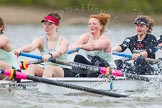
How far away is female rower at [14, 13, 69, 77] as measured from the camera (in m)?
9.79

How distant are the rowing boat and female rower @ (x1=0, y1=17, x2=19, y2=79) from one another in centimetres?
41

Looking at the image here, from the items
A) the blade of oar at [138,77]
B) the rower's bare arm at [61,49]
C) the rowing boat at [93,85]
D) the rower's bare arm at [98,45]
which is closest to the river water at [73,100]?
the rowing boat at [93,85]

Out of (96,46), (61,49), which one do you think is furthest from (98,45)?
(61,49)

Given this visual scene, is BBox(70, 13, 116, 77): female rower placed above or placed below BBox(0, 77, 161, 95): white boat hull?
above

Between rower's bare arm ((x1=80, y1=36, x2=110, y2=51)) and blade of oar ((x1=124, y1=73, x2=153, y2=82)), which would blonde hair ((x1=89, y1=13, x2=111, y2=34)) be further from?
blade of oar ((x1=124, y1=73, x2=153, y2=82))

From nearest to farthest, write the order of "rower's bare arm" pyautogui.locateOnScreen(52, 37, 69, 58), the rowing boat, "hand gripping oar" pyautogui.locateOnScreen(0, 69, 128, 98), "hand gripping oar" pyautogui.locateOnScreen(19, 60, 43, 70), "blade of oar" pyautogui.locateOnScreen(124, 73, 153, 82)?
1. "hand gripping oar" pyautogui.locateOnScreen(0, 69, 128, 98)
2. the rowing boat
3. "rower's bare arm" pyautogui.locateOnScreen(52, 37, 69, 58)
4. "blade of oar" pyautogui.locateOnScreen(124, 73, 153, 82)
5. "hand gripping oar" pyautogui.locateOnScreen(19, 60, 43, 70)

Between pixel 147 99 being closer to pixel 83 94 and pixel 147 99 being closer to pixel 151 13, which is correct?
pixel 83 94

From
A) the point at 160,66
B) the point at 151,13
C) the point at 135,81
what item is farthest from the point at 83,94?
the point at 151,13

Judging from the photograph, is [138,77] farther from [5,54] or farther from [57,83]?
[5,54]

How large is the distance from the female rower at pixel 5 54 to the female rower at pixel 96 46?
1.05m

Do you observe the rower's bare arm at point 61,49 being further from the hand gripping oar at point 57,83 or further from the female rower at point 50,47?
the hand gripping oar at point 57,83

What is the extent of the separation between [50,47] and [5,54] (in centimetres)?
72

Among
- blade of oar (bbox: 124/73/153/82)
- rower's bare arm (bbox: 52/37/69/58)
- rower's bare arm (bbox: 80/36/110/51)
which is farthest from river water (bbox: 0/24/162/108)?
rower's bare arm (bbox: 80/36/110/51)

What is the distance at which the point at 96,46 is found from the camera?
1020 cm
